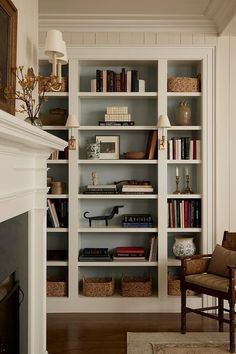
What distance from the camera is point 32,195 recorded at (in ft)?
8.43

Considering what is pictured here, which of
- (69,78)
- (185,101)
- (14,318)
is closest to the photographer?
(14,318)

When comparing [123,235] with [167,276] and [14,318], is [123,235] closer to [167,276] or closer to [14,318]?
[167,276]

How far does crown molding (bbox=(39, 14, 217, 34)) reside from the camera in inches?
156

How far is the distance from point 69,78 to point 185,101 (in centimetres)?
121

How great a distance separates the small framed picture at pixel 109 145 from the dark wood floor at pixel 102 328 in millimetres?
1561

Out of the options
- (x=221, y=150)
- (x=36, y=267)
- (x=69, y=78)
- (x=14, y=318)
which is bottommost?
(x=14, y=318)

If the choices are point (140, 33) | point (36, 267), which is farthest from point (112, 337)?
point (140, 33)

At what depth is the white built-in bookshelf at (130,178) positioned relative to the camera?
13.3ft

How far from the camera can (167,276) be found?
4070mm

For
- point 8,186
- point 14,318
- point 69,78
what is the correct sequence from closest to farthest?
point 8,186, point 14,318, point 69,78

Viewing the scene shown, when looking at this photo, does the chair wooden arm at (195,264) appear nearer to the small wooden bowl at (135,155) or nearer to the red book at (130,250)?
the red book at (130,250)

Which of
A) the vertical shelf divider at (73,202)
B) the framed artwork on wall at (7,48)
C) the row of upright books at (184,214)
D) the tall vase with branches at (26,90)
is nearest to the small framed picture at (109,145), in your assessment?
the vertical shelf divider at (73,202)

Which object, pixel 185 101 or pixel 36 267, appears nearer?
pixel 36 267

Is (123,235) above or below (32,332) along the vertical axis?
above
